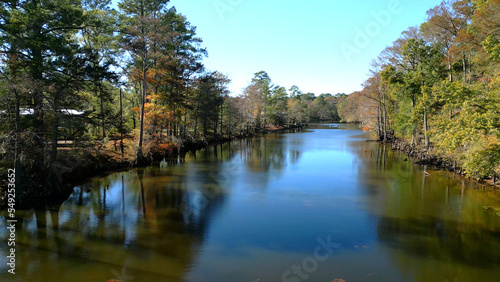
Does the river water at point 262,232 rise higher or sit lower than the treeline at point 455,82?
lower

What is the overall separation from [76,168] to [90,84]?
484 centimetres

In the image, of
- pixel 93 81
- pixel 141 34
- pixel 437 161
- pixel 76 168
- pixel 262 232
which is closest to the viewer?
pixel 262 232

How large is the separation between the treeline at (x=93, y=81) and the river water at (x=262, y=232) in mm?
2926

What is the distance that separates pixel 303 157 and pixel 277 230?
16091 millimetres

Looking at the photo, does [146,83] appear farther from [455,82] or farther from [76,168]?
[455,82]

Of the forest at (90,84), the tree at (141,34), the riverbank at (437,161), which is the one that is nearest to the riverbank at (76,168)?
the forest at (90,84)

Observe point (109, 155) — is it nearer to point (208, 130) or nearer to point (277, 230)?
point (277, 230)

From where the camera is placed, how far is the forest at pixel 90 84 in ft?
34.4

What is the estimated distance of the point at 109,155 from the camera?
18.4 metres

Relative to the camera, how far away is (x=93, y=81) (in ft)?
40.5

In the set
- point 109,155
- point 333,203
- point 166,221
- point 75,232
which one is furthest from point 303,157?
point 75,232

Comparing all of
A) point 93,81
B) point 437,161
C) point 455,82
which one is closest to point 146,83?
point 93,81

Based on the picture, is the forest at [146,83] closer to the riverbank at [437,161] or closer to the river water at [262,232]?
the riverbank at [437,161]

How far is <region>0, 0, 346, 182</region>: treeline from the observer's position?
34.3ft
